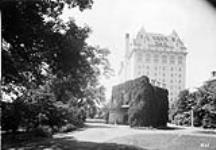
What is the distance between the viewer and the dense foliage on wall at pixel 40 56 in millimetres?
3494

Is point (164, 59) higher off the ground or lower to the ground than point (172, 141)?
higher

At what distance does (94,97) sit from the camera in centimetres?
717

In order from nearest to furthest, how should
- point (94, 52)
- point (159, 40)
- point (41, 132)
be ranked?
1. point (159, 40)
2. point (94, 52)
3. point (41, 132)

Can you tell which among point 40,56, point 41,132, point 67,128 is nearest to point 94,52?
point 40,56

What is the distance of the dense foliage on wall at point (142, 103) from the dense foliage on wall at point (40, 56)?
173cm

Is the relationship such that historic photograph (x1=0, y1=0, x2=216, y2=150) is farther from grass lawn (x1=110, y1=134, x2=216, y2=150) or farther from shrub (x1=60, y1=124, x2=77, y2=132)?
shrub (x1=60, y1=124, x2=77, y2=132)

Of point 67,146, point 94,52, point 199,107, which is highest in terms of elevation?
point 94,52

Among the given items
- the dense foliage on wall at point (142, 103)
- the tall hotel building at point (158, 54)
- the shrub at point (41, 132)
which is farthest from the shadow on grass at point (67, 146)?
the dense foliage on wall at point (142, 103)

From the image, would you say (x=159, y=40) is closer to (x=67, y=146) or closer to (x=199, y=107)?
(x=67, y=146)

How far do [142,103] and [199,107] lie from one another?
145 centimetres

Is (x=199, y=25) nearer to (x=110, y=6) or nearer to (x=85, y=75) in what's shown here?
(x=110, y=6)

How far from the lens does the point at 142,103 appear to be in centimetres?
655

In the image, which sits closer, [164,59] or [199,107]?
[164,59]

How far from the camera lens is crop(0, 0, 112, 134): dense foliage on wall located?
349 cm
